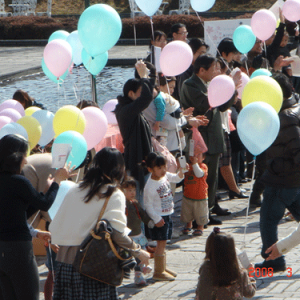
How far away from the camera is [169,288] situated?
5.12 meters

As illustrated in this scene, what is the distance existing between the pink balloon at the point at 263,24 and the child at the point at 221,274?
556cm

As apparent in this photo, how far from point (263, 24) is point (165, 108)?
2.78m

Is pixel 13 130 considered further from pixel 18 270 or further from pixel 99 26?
pixel 18 270

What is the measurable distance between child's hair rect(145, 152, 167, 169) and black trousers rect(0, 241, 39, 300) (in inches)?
79.2

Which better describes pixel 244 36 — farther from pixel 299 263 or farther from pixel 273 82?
pixel 299 263

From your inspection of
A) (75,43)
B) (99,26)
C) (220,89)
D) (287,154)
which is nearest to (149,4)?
(75,43)

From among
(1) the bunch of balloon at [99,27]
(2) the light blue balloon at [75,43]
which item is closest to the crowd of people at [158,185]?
(1) the bunch of balloon at [99,27]

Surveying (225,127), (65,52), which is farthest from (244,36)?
(65,52)

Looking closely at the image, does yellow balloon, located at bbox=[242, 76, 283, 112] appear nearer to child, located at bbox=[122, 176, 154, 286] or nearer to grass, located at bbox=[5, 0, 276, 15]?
child, located at bbox=[122, 176, 154, 286]

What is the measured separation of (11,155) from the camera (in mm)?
3797

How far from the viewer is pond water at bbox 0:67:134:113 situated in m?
15.1

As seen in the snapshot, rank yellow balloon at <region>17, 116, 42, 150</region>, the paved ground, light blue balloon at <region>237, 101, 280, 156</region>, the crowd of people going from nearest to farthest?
the crowd of people, light blue balloon at <region>237, 101, 280, 156</region>, the paved ground, yellow balloon at <region>17, 116, 42, 150</region>

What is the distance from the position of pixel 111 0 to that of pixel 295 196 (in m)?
36.4

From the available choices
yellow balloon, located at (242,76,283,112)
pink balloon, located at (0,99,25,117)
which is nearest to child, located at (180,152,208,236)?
yellow balloon, located at (242,76,283,112)
